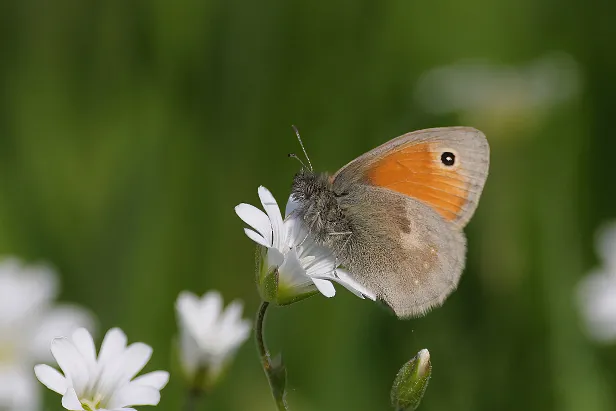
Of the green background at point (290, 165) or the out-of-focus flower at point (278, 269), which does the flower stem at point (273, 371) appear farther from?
the green background at point (290, 165)

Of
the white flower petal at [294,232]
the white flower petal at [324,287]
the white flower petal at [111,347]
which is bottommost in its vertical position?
the white flower petal at [111,347]

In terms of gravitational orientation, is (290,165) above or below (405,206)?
below

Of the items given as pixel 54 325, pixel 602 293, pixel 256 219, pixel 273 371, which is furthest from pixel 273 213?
pixel 602 293

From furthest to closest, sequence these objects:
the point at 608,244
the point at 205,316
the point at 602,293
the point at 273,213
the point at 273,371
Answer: the point at 608,244
the point at 602,293
the point at 205,316
the point at 273,213
the point at 273,371

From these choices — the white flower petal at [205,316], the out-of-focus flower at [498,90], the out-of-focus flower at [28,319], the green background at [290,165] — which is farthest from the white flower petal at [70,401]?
the out-of-focus flower at [498,90]

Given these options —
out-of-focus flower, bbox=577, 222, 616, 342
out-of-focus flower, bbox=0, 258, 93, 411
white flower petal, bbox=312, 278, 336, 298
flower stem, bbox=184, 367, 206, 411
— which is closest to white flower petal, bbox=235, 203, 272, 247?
white flower petal, bbox=312, 278, 336, 298

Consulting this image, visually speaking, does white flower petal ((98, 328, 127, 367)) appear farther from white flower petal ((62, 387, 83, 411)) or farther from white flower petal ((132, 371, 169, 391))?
white flower petal ((62, 387, 83, 411))

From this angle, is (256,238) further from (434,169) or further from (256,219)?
(434,169)

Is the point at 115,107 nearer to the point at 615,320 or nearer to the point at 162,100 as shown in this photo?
the point at 162,100
